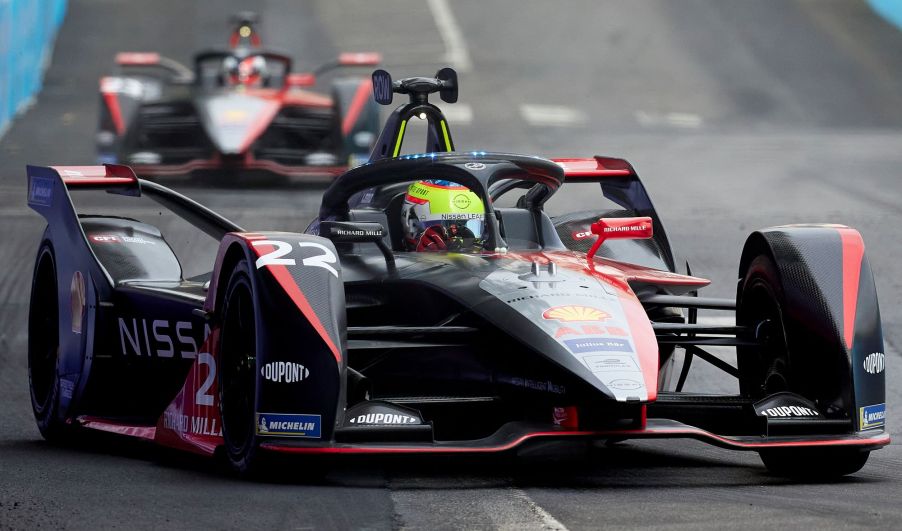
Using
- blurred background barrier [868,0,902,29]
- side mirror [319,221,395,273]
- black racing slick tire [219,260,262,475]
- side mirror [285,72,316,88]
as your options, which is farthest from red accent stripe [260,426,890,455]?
blurred background barrier [868,0,902,29]

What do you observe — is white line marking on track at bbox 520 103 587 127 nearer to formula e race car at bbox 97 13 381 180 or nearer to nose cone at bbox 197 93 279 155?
formula e race car at bbox 97 13 381 180

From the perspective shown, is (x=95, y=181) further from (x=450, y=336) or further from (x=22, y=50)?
(x=22, y=50)

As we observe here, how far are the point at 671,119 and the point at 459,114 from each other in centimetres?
323

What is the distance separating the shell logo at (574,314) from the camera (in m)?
7.11

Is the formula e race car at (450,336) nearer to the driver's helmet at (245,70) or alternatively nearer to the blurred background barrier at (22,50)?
the driver's helmet at (245,70)

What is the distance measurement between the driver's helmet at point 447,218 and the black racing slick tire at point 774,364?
4.43 feet

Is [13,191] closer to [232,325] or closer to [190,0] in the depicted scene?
[232,325]

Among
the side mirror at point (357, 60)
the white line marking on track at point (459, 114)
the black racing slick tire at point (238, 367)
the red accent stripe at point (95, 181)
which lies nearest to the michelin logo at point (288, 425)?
the black racing slick tire at point (238, 367)

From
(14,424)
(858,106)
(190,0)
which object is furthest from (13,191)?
(190,0)

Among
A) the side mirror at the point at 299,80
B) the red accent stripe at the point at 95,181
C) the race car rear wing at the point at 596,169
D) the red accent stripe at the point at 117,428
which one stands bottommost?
the red accent stripe at the point at 117,428

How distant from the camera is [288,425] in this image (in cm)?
697

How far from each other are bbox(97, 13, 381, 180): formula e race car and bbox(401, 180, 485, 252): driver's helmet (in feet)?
33.5

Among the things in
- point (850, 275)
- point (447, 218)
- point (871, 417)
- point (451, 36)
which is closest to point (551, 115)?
point (451, 36)

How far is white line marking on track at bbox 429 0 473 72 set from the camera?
29828 mm
